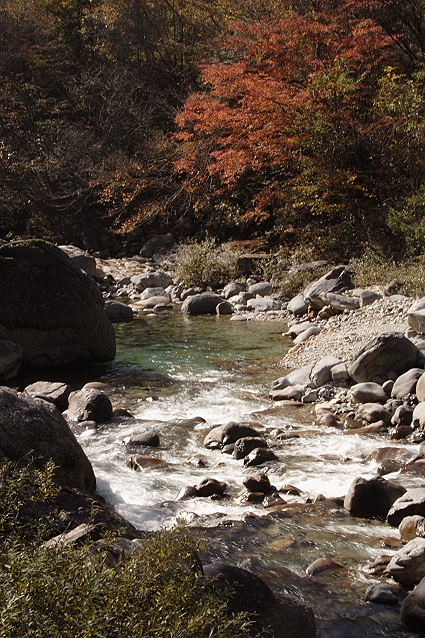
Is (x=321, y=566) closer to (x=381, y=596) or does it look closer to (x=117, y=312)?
(x=381, y=596)

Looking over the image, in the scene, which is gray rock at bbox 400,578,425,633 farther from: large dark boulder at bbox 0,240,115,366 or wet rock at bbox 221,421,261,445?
large dark boulder at bbox 0,240,115,366

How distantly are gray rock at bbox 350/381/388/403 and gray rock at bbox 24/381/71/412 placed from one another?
3704 mm

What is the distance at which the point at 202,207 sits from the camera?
20.8m

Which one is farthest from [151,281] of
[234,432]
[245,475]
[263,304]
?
[245,475]

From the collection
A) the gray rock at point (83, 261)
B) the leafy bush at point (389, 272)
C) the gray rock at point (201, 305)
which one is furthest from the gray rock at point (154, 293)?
the leafy bush at point (389, 272)

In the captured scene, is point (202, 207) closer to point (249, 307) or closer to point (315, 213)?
point (315, 213)

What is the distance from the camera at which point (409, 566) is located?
402cm

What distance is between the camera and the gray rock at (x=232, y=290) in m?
16.3

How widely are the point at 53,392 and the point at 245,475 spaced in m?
3.39

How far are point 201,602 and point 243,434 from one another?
4.24m

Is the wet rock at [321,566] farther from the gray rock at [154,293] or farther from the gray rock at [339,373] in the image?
the gray rock at [154,293]

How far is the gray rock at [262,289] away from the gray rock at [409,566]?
39.2ft

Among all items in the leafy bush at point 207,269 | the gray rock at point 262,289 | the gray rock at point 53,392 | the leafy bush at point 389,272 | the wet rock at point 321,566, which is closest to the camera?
the wet rock at point 321,566

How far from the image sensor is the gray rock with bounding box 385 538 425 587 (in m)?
4.01
